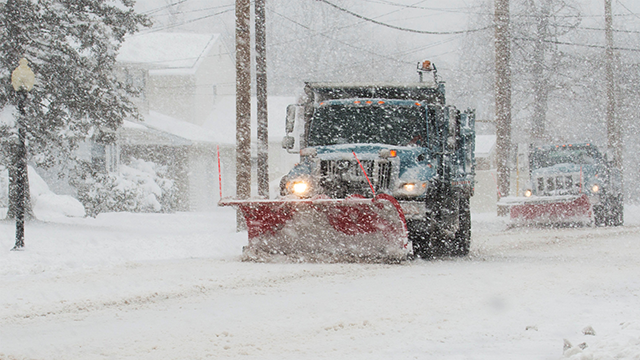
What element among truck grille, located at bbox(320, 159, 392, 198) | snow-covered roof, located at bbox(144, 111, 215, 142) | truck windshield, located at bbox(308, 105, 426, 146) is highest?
snow-covered roof, located at bbox(144, 111, 215, 142)

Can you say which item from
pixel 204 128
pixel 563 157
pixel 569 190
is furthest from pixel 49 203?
pixel 563 157

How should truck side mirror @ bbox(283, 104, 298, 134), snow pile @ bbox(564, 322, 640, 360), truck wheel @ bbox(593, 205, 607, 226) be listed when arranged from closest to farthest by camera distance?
snow pile @ bbox(564, 322, 640, 360) < truck side mirror @ bbox(283, 104, 298, 134) < truck wheel @ bbox(593, 205, 607, 226)

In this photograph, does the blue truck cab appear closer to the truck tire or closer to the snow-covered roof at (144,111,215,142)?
the truck tire

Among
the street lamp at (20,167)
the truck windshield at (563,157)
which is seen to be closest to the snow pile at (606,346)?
the street lamp at (20,167)

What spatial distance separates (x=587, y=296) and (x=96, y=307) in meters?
4.56

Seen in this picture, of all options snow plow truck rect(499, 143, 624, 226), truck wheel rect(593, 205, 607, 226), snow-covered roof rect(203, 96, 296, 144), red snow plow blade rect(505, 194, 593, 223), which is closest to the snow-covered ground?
A: red snow plow blade rect(505, 194, 593, 223)

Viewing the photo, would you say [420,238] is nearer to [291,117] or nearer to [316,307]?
[291,117]

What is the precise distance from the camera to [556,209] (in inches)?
710

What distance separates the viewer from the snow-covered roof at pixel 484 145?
37.4 meters

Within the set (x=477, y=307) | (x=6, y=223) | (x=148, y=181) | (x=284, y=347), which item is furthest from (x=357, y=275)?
(x=148, y=181)

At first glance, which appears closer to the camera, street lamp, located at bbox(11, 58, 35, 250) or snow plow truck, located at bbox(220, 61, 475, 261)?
snow plow truck, located at bbox(220, 61, 475, 261)

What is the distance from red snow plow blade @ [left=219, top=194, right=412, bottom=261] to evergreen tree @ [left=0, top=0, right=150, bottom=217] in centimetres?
686

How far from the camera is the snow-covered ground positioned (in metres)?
4.59

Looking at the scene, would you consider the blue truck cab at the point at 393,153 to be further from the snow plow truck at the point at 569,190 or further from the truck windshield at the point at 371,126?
the snow plow truck at the point at 569,190
